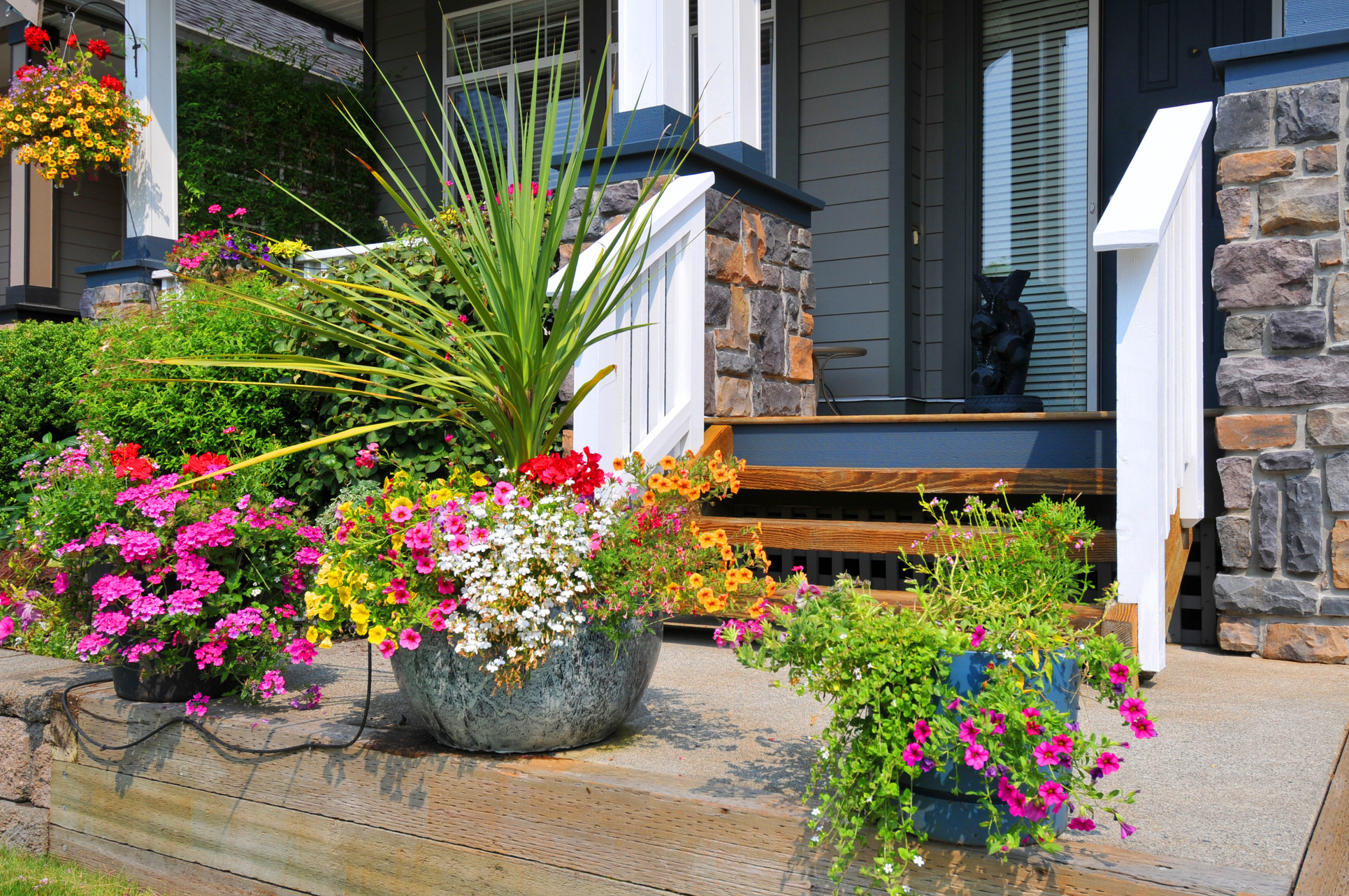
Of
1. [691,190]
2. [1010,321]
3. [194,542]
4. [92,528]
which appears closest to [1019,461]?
[691,190]

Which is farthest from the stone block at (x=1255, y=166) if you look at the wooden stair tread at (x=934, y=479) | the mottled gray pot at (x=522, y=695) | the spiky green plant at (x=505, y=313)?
the mottled gray pot at (x=522, y=695)

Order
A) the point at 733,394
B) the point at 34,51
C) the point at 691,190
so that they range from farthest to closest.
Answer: the point at 34,51
the point at 733,394
the point at 691,190

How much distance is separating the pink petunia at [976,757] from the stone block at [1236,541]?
199 centimetres

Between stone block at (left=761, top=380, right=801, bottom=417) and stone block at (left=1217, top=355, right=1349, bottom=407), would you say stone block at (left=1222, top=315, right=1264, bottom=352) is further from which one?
stone block at (left=761, top=380, right=801, bottom=417)

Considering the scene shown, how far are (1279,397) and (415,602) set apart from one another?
2.43 m

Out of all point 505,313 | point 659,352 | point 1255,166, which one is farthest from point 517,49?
point 505,313

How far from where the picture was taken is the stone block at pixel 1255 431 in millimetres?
2932

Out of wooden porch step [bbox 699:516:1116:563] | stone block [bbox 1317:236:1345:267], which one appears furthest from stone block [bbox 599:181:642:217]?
stone block [bbox 1317:236:1345:267]

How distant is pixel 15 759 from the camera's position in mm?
2525

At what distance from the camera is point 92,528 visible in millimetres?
2271

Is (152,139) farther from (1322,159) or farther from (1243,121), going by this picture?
(1322,159)

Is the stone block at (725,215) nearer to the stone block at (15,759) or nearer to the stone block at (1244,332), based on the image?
the stone block at (1244,332)

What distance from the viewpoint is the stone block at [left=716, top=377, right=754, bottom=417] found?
3.71m

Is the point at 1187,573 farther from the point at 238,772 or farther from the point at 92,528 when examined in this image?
the point at 92,528
